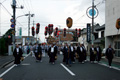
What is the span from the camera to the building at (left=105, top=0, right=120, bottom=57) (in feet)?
70.9

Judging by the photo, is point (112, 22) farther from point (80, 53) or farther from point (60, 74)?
point (60, 74)

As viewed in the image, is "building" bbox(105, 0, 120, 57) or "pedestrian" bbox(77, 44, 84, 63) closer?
"pedestrian" bbox(77, 44, 84, 63)

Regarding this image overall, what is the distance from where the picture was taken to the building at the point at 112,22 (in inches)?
851

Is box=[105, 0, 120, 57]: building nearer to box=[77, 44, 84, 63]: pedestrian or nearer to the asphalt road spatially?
box=[77, 44, 84, 63]: pedestrian

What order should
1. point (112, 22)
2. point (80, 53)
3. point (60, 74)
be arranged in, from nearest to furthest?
point (60, 74) < point (80, 53) < point (112, 22)

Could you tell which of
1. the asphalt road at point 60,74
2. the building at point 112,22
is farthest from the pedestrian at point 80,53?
the building at point 112,22

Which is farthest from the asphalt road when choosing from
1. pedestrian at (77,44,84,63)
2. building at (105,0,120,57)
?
building at (105,0,120,57)

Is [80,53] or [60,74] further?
[80,53]

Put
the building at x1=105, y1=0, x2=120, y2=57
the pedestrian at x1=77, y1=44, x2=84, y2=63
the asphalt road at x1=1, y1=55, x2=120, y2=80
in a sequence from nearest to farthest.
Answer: the asphalt road at x1=1, y1=55, x2=120, y2=80 < the pedestrian at x1=77, y1=44, x2=84, y2=63 < the building at x1=105, y1=0, x2=120, y2=57

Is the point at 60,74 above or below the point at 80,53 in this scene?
below

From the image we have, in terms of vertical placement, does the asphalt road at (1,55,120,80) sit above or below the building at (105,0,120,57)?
below

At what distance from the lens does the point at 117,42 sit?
78.8ft

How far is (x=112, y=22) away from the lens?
906 inches

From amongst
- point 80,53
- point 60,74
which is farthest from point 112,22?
point 60,74
